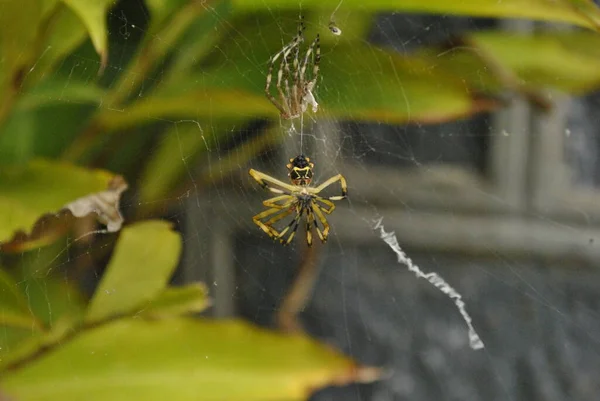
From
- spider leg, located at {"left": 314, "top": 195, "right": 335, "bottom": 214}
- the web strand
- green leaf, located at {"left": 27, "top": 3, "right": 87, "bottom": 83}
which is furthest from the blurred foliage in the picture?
the web strand

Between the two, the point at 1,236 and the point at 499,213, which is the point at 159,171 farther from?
the point at 499,213

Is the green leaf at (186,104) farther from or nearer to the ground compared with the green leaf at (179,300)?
farther from the ground

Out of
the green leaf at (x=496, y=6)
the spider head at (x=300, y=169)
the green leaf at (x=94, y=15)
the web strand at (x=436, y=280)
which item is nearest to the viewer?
the green leaf at (x=94, y=15)

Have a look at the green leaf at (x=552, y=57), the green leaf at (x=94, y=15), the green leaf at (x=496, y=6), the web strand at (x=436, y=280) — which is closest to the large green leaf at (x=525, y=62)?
the green leaf at (x=552, y=57)

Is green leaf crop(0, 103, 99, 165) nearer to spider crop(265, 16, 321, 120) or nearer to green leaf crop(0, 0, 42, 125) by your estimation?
green leaf crop(0, 0, 42, 125)

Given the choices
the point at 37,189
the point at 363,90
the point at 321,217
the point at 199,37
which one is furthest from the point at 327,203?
the point at 37,189

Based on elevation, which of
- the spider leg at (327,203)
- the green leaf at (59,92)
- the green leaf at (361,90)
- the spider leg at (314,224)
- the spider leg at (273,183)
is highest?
the green leaf at (361,90)

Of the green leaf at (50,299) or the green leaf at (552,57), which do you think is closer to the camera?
the green leaf at (50,299)

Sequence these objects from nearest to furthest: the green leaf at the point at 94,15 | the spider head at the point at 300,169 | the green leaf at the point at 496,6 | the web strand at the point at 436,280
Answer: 1. the green leaf at the point at 94,15
2. the green leaf at the point at 496,6
3. the spider head at the point at 300,169
4. the web strand at the point at 436,280

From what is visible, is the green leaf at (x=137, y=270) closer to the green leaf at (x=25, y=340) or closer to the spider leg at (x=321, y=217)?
the green leaf at (x=25, y=340)
